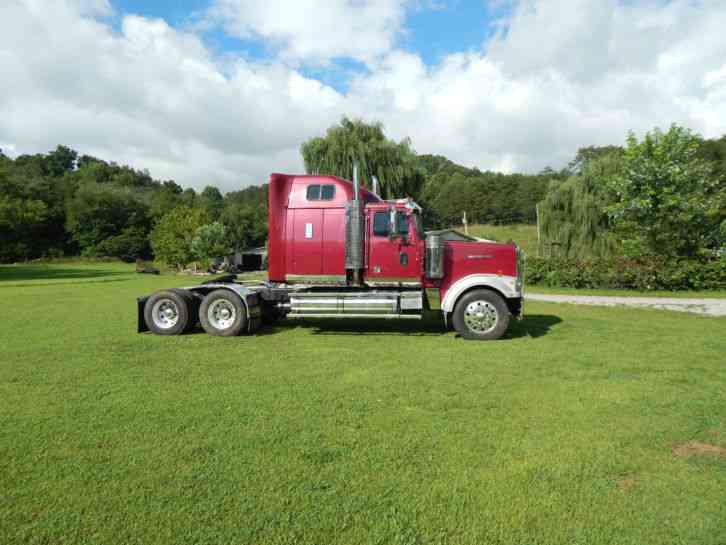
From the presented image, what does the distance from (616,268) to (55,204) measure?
8341 cm

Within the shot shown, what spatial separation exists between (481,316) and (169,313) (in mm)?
5992

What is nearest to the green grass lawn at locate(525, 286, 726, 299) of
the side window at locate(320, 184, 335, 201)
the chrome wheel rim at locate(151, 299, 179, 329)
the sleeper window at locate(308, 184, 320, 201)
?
the side window at locate(320, 184, 335, 201)

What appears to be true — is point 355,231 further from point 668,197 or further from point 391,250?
point 668,197

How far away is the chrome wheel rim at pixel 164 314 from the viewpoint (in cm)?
961

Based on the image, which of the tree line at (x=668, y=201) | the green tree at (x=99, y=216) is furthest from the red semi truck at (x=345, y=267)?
the green tree at (x=99, y=216)

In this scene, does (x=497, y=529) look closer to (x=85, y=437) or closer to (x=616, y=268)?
(x=85, y=437)

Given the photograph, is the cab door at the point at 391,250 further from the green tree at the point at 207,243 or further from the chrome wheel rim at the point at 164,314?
the green tree at the point at 207,243

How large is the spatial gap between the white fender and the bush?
13557 millimetres

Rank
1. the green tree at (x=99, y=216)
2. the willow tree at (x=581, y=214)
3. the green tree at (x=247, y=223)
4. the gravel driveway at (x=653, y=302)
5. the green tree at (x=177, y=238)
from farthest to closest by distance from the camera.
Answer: the green tree at (x=247, y=223)
the green tree at (x=99, y=216)
the green tree at (x=177, y=238)
the willow tree at (x=581, y=214)
the gravel driveway at (x=653, y=302)

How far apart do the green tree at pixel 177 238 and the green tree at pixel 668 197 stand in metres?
30.2

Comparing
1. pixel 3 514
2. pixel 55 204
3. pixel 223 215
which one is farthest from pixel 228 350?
pixel 55 204

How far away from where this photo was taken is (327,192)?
9688 mm

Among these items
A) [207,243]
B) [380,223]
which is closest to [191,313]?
[380,223]

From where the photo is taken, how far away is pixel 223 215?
3233 inches
